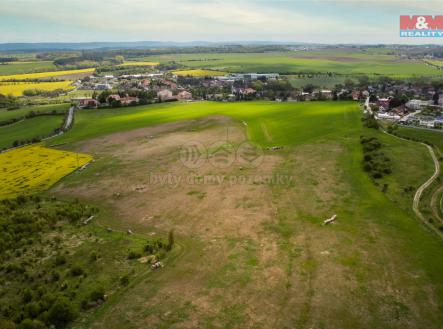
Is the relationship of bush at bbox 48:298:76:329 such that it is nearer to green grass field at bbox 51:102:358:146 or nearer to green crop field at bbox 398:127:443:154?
green grass field at bbox 51:102:358:146

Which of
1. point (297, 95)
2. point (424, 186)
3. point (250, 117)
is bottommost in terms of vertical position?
point (424, 186)

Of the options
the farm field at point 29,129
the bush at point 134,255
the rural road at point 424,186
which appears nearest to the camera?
the bush at point 134,255

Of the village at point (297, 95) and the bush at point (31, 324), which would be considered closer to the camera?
the bush at point (31, 324)

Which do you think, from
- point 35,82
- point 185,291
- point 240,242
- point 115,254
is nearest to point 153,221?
point 115,254

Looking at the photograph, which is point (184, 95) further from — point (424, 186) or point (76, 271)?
point (76, 271)

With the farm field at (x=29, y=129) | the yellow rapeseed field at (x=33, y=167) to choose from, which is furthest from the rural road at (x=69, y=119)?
the yellow rapeseed field at (x=33, y=167)

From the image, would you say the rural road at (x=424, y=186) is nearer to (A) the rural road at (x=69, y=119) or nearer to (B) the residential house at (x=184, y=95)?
(A) the rural road at (x=69, y=119)

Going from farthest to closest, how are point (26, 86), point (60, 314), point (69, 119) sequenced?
point (26, 86) → point (69, 119) → point (60, 314)

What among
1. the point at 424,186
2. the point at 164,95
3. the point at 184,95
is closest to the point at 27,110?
the point at 164,95

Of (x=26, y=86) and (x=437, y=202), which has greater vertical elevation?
(x=26, y=86)
